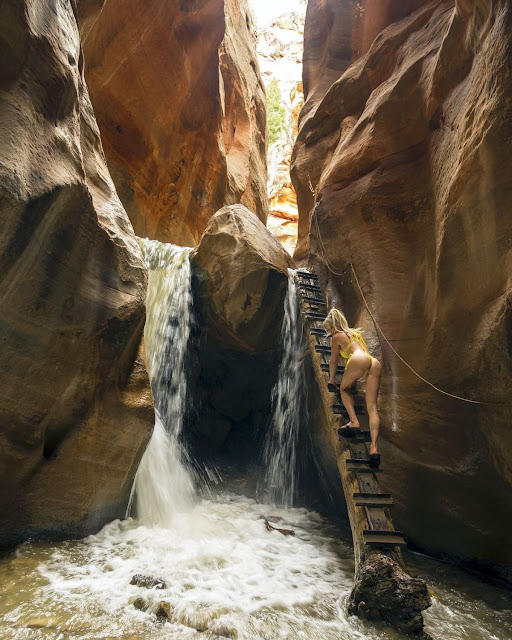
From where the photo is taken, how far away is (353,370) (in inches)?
211

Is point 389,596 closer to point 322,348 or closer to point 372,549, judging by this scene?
point 372,549

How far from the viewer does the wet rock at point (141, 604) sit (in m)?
3.29

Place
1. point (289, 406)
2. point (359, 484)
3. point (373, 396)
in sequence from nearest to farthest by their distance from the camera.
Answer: point (359, 484) → point (373, 396) → point (289, 406)

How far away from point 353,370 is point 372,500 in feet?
5.01

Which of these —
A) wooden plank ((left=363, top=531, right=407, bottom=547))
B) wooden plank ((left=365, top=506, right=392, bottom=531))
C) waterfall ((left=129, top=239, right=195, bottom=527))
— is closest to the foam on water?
wooden plank ((left=363, top=531, right=407, bottom=547))

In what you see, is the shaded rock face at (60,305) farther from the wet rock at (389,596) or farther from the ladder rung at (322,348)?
the wet rock at (389,596)

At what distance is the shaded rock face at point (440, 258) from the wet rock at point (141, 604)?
3857mm

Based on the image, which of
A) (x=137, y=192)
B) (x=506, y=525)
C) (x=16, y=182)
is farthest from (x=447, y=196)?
(x=137, y=192)

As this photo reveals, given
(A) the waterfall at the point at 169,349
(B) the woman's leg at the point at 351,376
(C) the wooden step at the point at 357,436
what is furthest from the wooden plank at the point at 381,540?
(A) the waterfall at the point at 169,349

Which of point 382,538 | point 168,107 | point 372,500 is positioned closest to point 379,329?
point 372,500

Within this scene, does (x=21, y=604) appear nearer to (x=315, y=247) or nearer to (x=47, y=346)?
(x=47, y=346)

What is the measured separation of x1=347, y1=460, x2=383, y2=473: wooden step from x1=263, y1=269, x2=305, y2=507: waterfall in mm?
3656

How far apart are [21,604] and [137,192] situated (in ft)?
38.0

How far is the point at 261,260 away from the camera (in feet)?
25.7
